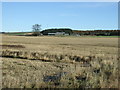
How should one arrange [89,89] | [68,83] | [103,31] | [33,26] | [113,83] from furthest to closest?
1. [33,26]
2. [103,31]
3. [68,83]
4. [113,83]
5. [89,89]

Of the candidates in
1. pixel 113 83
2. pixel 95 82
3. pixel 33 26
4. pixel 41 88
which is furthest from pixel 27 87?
pixel 33 26

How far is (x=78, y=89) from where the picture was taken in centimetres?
761

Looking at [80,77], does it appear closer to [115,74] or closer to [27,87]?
[115,74]

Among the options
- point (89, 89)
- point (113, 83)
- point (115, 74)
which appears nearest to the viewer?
point (89, 89)

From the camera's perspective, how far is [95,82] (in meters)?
8.06

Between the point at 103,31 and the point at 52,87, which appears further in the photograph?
the point at 103,31

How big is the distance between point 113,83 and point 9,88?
136 inches

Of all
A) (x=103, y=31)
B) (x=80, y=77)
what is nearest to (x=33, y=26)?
(x=103, y=31)

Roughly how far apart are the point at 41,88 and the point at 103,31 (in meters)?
134

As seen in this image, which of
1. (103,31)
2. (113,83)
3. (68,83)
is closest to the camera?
(113,83)

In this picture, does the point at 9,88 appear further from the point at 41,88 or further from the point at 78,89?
the point at 78,89

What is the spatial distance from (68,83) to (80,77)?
138 cm

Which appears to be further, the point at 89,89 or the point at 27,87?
the point at 27,87

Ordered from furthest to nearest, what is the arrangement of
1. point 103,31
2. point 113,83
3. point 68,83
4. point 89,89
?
point 103,31
point 68,83
point 113,83
point 89,89
